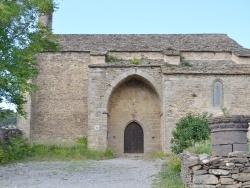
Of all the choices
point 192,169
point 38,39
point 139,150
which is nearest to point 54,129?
point 139,150

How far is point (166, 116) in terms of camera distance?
20.5 metres

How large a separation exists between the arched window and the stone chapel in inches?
2.0

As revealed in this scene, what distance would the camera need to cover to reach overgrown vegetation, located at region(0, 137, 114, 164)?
1855 cm

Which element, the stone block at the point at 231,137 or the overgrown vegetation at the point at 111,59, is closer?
the stone block at the point at 231,137

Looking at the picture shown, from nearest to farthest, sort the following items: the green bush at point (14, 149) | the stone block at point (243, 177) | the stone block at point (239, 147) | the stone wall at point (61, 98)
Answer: the stone block at point (243, 177) → the stone block at point (239, 147) → the green bush at point (14, 149) → the stone wall at point (61, 98)

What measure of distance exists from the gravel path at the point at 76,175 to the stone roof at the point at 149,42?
9.23 meters

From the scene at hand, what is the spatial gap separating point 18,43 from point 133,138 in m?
10.8

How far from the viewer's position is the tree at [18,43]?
1347 cm

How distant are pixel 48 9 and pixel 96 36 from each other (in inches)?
443

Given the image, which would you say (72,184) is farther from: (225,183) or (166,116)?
(166,116)

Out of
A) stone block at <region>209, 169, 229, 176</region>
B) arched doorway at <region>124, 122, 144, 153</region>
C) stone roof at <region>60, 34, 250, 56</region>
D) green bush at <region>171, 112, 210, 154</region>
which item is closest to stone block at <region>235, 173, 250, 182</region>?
stone block at <region>209, 169, 229, 176</region>

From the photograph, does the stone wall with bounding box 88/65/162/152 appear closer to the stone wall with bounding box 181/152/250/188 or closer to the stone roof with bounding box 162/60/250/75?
the stone roof with bounding box 162/60/250/75

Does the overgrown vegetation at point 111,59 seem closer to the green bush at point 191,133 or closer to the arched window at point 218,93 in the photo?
the arched window at point 218,93

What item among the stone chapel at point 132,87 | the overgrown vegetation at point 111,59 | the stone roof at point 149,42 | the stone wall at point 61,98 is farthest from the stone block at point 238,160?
the stone wall at point 61,98
